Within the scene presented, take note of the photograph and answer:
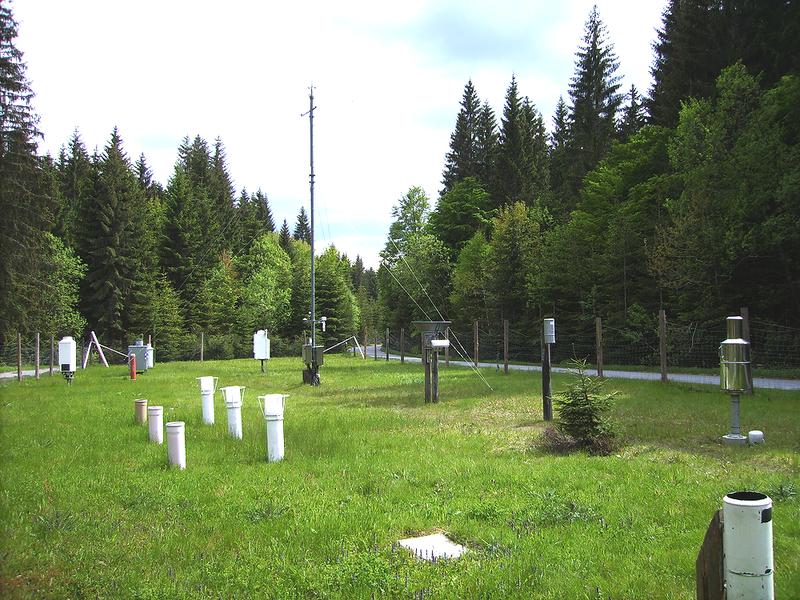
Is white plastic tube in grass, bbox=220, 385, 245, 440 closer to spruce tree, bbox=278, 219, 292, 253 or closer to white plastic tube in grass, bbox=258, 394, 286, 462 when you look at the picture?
white plastic tube in grass, bbox=258, 394, 286, 462

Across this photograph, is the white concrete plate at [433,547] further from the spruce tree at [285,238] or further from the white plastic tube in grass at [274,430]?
the spruce tree at [285,238]

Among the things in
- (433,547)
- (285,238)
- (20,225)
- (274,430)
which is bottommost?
(433,547)

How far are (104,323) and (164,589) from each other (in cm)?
4377

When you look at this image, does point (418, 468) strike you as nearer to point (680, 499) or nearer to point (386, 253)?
point (680, 499)

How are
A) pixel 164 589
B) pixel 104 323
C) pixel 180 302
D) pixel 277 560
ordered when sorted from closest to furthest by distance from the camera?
pixel 164 589, pixel 277 560, pixel 104 323, pixel 180 302

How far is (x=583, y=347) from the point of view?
28000mm

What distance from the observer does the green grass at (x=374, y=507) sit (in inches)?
152

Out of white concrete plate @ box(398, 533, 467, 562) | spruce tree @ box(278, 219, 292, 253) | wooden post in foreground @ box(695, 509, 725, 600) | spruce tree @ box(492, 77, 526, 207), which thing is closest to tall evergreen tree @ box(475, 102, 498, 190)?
spruce tree @ box(492, 77, 526, 207)

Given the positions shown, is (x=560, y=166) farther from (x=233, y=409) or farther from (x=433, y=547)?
(x=433, y=547)

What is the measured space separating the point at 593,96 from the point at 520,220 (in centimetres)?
1218

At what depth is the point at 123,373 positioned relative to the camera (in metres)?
24.0

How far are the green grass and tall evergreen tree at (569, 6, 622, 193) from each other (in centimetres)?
3489

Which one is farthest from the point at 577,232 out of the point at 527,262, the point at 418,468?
the point at 418,468

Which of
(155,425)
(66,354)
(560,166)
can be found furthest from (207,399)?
(560,166)
